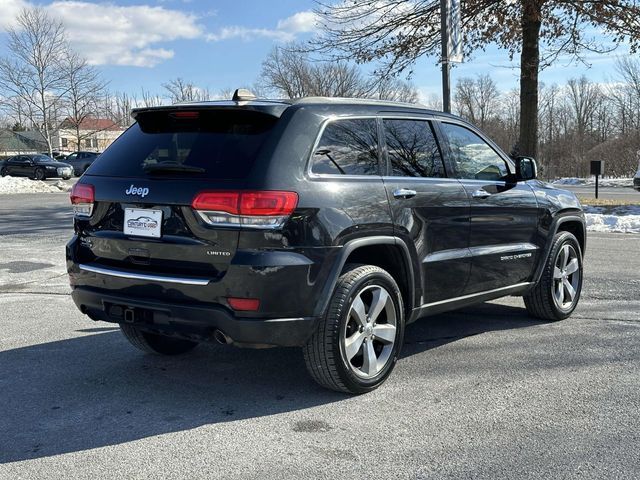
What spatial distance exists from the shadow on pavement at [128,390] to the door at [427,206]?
77cm

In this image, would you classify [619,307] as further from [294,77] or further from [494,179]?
[294,77]

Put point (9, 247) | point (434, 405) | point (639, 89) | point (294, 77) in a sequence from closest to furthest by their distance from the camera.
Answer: point (434, 405) → point (9, 247) → point (294, 77) → point (639, 89)

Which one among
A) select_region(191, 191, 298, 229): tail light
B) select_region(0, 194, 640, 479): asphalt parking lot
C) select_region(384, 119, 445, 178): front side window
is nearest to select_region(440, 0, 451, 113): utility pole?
select_region(0, 194, 640, 479): asphalt parking lot

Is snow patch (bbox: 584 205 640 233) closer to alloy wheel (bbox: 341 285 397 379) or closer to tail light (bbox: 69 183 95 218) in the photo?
alloy wheel (bbox: 341 285 397 379)

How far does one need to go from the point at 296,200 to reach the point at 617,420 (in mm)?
2219

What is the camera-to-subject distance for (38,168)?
36.4 meters

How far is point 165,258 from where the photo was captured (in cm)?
387

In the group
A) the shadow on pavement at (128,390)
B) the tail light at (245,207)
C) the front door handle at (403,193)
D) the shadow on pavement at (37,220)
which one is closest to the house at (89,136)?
the shadow on pavement at (37,220)

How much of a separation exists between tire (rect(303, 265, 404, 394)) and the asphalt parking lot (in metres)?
0.16

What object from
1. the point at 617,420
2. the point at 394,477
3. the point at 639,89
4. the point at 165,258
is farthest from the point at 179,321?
the point at 639,89

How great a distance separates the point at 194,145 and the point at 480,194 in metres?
2.30

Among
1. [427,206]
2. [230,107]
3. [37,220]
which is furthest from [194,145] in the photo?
[37,220]

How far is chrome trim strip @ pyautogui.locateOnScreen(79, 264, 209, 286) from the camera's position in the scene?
3.74 metres

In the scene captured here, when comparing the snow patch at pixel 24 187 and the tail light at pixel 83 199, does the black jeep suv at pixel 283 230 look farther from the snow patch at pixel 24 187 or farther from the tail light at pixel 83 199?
the snow patch at pixel 24 187
